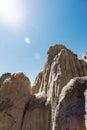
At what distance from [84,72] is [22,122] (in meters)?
16.1

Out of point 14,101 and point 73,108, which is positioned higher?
point 14,101

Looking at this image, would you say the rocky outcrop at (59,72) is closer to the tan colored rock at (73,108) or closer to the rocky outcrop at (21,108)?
the rocky outcrop at (21,108)

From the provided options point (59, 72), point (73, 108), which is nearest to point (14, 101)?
point (59, 72)

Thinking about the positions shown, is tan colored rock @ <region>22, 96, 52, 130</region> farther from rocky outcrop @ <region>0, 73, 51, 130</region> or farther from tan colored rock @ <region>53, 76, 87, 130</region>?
tan colored rock @ <region>53, 76, 87, 130</region>

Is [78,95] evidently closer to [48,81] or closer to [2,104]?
[2,104]

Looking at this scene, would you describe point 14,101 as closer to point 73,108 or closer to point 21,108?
point 21,108

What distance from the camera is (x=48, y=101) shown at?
2372cm

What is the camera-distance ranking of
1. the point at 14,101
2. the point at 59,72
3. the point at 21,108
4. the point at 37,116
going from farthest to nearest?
the point at 59,72 → the point at 14,101 → the point at 21,108 → the point at 37,116

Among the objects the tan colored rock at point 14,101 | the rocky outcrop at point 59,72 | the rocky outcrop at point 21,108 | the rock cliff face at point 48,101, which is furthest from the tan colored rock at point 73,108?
the tan colored rock at point 14,101

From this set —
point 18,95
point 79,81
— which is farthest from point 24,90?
point 79,81

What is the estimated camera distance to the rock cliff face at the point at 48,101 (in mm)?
8224

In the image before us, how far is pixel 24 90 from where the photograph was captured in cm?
2562

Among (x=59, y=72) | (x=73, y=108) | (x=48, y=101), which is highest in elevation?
(x=59, y=72)

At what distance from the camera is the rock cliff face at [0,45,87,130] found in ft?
27.0
